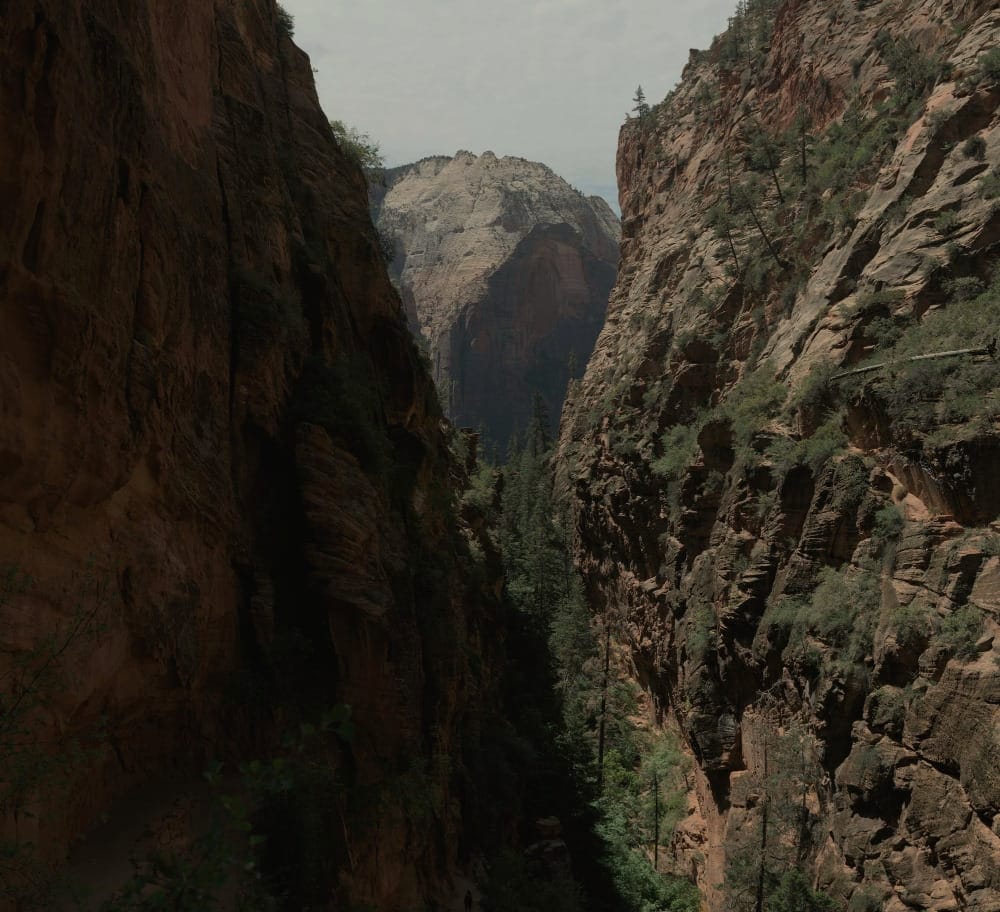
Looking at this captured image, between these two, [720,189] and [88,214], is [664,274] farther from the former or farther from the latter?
[88,214]

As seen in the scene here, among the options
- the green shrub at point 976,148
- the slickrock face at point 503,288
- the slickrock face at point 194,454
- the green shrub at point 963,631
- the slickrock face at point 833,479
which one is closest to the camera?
the slickrock face at point 194,454

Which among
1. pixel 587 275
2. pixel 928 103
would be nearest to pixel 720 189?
pixel 928 103

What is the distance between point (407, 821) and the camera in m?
16.4

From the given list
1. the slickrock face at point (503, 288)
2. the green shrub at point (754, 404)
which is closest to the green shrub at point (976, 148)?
the green shrub at point (754, 404)

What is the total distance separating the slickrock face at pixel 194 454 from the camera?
8.55 m

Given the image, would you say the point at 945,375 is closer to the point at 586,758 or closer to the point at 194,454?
the point at 194,454

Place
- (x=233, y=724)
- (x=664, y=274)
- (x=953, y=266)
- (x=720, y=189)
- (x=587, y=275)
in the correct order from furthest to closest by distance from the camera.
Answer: (x=587, y=275) → (x=664, y=274) → (x=720, y=189) → (x=953, y=266) → (x=233, y=724)

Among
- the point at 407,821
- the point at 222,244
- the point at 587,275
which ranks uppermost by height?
the point at 587,275

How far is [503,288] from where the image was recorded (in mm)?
120688

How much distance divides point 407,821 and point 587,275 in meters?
120

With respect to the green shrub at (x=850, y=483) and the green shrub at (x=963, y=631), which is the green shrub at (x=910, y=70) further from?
the green shrub at (x=963, y=631)

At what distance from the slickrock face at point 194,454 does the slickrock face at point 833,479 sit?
1069 cm

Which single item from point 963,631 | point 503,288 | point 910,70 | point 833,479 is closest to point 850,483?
point 833,479

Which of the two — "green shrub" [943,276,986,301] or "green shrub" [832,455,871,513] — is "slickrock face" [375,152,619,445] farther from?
"green shrub" [943,276,986,301]
